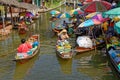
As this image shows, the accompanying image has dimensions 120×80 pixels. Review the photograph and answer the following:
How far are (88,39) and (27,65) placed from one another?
5.55m

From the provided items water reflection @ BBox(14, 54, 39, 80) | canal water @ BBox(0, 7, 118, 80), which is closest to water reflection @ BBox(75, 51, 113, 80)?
canal water @ BBox(0, 7, 118, 80)

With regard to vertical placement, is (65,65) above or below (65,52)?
below

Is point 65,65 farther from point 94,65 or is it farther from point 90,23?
point 90,23

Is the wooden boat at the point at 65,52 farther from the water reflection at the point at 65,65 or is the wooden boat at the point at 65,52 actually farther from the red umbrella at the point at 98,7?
the red umbrella at the point at 98,7

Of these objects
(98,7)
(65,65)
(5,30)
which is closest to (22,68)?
(65,65)

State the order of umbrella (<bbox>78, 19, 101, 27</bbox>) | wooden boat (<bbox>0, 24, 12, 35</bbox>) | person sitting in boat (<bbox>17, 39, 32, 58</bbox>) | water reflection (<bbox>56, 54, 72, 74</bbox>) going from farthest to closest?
1. wooden boat (<bbox>0, 24, 12, 35</bbox>)
2. umbrella (<bbox>78, 19, 101, 27</bbox>)
3. person sitting in boat (<bbox>17, 39, 32, 58</bbox>)
4. water reflection (<bbox>56, 54, 72, 74</bbox>)

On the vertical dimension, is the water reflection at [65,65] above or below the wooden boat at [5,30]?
below

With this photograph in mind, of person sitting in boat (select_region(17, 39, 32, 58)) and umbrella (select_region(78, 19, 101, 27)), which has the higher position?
umbrella (select_region(78, 19, 101, 27))

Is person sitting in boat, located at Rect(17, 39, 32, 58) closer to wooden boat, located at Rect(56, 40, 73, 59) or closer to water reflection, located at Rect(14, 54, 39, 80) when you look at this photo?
water reflection, located at Rect(14, 54, 39, 80)

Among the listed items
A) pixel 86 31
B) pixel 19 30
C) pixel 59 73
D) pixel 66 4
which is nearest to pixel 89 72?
pixel 59 73

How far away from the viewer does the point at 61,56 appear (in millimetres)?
19609

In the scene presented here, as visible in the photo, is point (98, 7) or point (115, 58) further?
point (98, 7)

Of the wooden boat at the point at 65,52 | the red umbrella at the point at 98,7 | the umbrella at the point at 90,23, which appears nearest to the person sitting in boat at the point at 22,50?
the wooden boat at the point at 65,52

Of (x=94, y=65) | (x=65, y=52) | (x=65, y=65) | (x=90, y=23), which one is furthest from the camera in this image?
(x=90, y=23)
